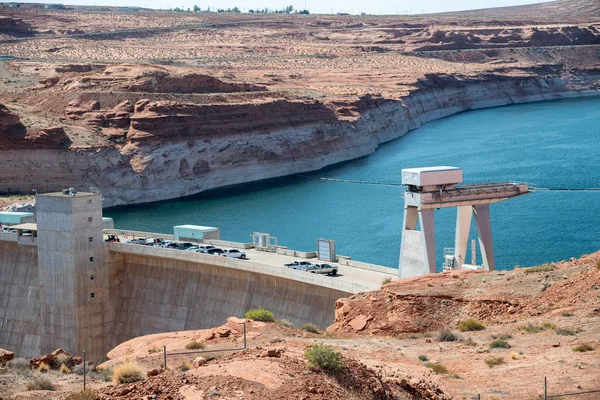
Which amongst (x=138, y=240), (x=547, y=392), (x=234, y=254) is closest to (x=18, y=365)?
(x=547, y=392)

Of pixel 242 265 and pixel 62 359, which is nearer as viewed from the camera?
pixel 62 359

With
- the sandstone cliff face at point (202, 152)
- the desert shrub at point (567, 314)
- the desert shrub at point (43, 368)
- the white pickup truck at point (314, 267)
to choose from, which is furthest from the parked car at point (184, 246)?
the sandstone cliff face at point (202, 152)

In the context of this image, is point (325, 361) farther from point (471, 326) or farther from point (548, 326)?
point (471, 326)

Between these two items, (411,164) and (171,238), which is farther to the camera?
(411,164)

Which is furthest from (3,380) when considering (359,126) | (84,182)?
(359,126)

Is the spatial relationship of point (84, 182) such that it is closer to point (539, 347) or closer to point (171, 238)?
point (171, 238)

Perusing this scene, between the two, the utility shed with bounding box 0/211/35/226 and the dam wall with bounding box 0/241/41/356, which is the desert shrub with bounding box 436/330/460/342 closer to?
the dam wall with bounding box 0/241/41/356
